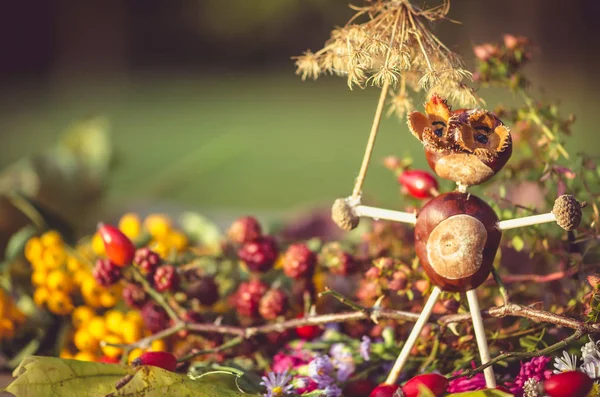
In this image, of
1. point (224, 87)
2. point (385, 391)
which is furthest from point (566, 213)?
point (224, 87)

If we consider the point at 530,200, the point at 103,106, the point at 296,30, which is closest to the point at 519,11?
the point at 296,30

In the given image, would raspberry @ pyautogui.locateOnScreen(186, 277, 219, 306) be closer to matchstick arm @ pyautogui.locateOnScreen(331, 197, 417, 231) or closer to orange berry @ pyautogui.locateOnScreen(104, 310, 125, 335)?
orange berry @ pyautogui.locateOnScreen(104, 310, 125, 335)

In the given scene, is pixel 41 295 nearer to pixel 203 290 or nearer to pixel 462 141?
pixel 203 290

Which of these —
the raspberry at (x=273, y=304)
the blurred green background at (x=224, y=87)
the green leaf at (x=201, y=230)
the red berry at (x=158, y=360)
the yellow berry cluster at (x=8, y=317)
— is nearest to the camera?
the red berry at (x=158, y=360)

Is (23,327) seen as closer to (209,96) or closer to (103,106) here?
(103,106)

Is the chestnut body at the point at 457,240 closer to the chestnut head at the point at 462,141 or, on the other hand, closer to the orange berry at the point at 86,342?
the chestnut head at the point at 462,141

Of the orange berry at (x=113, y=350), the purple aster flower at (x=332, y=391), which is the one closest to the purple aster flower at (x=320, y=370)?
the purple aster flower at (x=332, y=391)
